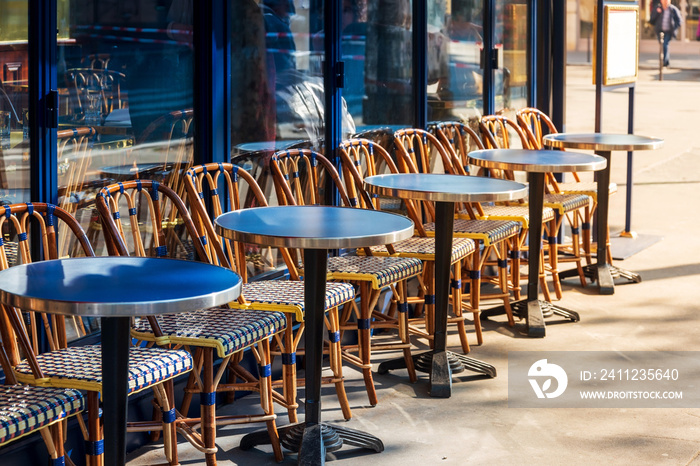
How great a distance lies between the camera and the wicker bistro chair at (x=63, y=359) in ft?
9.30

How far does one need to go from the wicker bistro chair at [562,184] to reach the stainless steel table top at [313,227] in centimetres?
299

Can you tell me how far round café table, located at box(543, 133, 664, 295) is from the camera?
6039 mm

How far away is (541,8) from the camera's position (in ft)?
24.1

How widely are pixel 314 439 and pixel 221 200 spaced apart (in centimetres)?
123

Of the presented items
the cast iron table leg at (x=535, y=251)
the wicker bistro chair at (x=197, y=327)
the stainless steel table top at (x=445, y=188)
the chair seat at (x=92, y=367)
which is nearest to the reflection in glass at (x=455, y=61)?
the cast iron table leg at (x=535, y=251)

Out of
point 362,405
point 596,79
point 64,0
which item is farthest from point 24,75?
point 596,79

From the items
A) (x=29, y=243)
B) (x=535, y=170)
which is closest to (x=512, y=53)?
(x=535, y=170)

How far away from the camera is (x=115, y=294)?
2352 millimetres

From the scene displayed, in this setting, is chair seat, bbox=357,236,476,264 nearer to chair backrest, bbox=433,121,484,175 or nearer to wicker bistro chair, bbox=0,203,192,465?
chair backrest, bbox=433,121,484,175

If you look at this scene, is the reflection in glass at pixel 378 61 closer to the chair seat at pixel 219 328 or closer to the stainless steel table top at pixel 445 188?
the stainless steel table top at pixel 445 188

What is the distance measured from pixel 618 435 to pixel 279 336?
139 centimetres

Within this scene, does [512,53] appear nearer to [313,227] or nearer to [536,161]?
[536,161]

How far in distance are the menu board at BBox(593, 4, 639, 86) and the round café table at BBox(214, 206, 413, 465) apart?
161 inches

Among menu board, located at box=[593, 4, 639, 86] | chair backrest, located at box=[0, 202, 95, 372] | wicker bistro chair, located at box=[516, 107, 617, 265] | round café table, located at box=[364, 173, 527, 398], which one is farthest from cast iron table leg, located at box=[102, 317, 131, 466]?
menu board, located at box=[593, 4, 639, 86]
